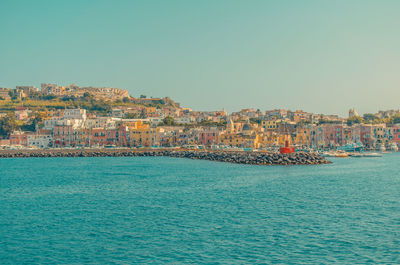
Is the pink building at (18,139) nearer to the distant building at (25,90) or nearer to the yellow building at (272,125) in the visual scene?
the yellow building at (272,125)

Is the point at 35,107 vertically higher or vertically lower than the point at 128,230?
higher

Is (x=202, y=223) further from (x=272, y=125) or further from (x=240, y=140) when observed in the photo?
(x=272, y=125)

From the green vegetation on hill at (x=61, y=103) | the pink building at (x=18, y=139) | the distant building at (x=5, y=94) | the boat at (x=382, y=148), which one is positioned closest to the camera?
the boat at (x=382, y=148)

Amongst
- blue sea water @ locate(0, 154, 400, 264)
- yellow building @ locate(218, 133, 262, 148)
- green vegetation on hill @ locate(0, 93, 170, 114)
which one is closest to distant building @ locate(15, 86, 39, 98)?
green vegetation on hill @ locate(0, 93, 170, 114)

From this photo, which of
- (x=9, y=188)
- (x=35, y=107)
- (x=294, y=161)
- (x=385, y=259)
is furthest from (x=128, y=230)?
(x=35, y=107)

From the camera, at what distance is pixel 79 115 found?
129500 millimetres

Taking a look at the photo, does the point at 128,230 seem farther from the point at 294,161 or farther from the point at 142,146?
the point at 142,146

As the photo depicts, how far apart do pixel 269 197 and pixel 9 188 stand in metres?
22.1

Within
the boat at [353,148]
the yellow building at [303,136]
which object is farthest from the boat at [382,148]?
the yellow building at [303,136]

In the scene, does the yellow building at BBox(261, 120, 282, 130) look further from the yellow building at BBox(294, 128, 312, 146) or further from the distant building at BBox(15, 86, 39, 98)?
the distant building at BBox(15, 86, 39, 98)

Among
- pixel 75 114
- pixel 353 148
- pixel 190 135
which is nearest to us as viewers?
pixel 353 148

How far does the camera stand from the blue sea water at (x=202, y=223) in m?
16.6

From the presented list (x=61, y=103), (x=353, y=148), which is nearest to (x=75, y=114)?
(x=61, y=103)

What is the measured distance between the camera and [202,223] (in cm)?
2169
